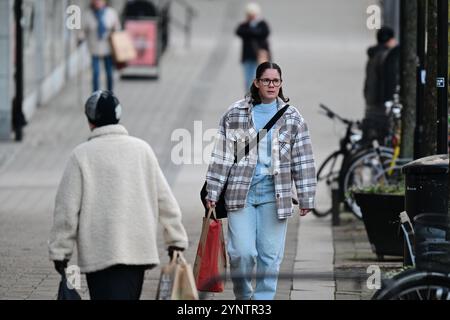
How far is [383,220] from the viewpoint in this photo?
457 inches

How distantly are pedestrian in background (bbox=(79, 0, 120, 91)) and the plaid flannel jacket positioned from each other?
14208mm

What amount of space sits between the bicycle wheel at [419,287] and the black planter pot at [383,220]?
456cm

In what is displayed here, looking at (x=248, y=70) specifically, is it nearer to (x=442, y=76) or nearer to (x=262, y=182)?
(x=442, y=76)

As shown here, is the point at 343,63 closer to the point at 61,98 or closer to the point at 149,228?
the point at 61,98

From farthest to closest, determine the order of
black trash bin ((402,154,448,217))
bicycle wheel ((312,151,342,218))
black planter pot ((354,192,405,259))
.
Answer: bicycle wheel ((312,151,342,218)) < black planter pot ((354,192,405,259)) < black trash bin ((402,154,448,217))

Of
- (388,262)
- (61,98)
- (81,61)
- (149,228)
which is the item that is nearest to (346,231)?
(388,262)

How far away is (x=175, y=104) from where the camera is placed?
23.2m

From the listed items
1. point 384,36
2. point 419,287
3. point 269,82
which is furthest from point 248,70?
point 419,287

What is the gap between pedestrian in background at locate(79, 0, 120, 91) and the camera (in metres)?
22.9

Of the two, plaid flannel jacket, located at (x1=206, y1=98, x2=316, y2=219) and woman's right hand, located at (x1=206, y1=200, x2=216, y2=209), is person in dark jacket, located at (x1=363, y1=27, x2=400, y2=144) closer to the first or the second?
plaid flannel jacket, located at (x1=206, y1=98, x2=316, y2=219)

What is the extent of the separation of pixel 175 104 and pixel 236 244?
14692mm

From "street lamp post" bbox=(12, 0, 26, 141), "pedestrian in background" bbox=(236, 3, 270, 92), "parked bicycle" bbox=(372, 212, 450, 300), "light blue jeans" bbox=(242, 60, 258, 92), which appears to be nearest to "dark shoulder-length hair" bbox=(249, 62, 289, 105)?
"parked bicycle" bbox=(372, 212, 450, 300)

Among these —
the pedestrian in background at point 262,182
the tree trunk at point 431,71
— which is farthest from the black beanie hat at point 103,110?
the tree trunk at point 431,71
